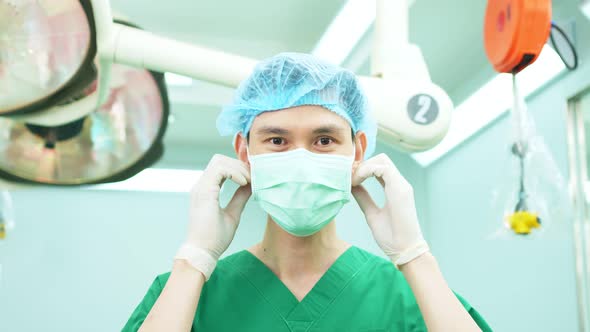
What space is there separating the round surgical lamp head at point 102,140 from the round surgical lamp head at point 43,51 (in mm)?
307

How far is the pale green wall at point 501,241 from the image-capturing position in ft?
8.32

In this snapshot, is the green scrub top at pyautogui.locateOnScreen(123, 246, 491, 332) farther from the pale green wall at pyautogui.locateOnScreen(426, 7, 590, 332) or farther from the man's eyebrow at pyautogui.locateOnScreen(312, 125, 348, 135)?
the pale green wall at pyautogui.locateOnScreen(426, 7, 590, 332)

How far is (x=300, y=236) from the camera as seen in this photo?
55.4 inches

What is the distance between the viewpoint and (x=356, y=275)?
4.78 ft

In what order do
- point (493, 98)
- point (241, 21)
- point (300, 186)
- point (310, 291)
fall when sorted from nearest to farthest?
point (300, 186), point (310, 291), point (493, 98), point (241, 21)

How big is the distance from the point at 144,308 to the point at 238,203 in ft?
0.95

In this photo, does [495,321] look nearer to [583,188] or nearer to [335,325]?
[583,188]

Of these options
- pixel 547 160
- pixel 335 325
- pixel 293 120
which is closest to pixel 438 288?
pixel 335 325

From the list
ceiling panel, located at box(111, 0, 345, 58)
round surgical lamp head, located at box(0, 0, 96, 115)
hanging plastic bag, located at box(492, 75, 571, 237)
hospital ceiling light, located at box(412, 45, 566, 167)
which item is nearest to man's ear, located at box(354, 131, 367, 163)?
hanging plastic bag, located at box(492, 75, 571, 237)

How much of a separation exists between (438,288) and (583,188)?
1.51m

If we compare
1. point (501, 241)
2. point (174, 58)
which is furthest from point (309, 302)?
point (501, 241)

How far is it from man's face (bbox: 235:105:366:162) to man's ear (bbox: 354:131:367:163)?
99mm

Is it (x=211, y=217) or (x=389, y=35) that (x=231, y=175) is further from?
(x=389, y=35)

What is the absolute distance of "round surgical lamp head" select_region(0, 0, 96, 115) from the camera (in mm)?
1367
